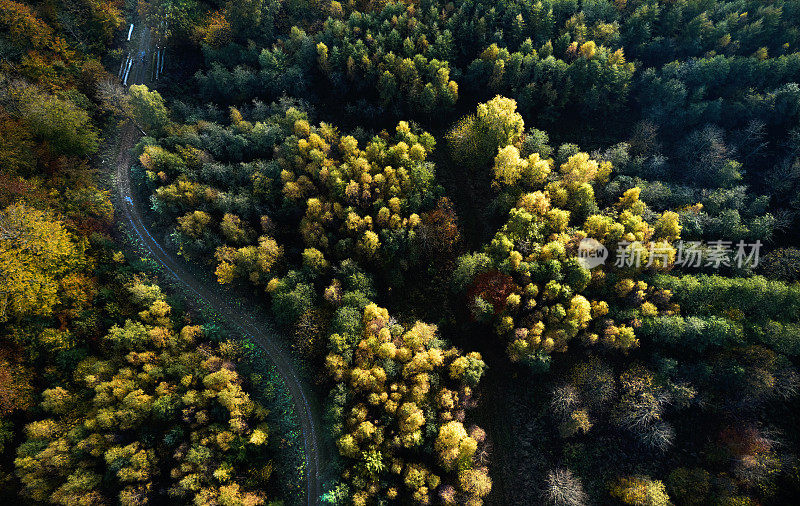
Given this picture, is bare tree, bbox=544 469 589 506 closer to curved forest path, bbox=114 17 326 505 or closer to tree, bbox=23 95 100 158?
curved forest path, bbox=114 17 326 505

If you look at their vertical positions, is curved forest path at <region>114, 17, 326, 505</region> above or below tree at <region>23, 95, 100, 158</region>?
below

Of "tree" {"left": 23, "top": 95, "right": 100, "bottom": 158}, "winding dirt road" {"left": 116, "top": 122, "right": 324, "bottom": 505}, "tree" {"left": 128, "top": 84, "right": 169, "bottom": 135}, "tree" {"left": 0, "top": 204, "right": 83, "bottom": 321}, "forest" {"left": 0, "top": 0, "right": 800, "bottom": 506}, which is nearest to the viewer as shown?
"forest" {"left": 0, "top": 0, "right": 800, "bottom": 506}

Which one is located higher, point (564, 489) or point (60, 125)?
point (60, 125)

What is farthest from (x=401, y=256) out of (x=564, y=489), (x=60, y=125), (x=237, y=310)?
(x=60, y=125)

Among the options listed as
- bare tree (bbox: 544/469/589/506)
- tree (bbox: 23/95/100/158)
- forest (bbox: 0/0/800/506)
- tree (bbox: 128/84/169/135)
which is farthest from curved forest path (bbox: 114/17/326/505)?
bare tree (bbox: 544/469/589/506)

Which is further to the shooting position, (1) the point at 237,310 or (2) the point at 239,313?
(1) the point at 237,310

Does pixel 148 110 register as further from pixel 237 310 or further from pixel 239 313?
pixel 239 313

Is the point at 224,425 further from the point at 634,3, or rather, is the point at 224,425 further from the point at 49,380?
the point at 634,3

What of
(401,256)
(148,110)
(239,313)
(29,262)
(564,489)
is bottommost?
(564,489)

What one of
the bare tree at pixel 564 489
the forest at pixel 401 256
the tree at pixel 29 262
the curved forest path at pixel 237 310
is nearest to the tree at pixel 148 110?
the forest at pixel 401 256

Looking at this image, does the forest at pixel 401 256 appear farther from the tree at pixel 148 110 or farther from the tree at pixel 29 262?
the tree at pixel 148 110
